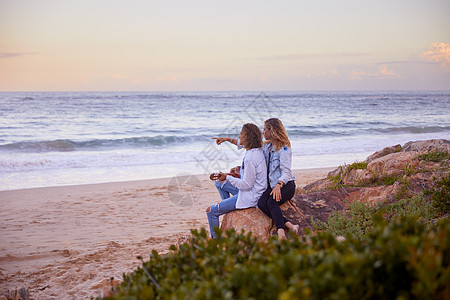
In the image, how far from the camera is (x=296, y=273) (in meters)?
1.97

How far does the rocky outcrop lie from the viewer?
6.08 m

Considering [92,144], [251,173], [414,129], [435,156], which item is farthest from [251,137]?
[414,129]

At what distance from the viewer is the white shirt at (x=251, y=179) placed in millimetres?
5863

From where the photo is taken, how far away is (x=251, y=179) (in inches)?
232

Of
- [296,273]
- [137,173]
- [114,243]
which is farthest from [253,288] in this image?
[137,173]

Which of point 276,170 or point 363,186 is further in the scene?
point 363,186

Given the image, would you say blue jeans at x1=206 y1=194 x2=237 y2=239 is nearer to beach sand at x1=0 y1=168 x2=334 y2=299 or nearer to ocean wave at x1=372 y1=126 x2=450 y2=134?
beach sand at x1=0 y1=168 x2=334 y2=299

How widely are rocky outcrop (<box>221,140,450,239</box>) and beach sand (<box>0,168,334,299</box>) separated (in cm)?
220

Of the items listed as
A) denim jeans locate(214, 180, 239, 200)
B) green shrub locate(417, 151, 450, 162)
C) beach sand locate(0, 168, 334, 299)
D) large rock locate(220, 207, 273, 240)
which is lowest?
beach sand locate(0, 168, 334, 299)

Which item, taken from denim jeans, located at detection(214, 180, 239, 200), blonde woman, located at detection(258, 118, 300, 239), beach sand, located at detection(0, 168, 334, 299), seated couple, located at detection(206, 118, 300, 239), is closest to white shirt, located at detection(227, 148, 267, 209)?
seated couple, located at detection(206, 118, 300, 239)

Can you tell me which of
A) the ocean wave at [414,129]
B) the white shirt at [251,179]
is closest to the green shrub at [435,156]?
the white shirt at [251,179]

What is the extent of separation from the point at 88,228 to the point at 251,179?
4804 mm

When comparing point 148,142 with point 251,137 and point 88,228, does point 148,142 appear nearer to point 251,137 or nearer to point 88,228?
point 88,228

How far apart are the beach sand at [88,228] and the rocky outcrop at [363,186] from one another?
220cm
